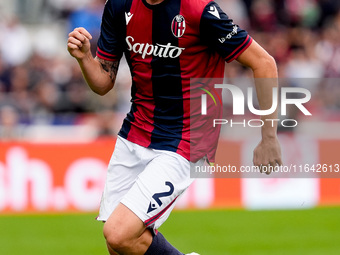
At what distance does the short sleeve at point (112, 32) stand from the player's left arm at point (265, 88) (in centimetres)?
84

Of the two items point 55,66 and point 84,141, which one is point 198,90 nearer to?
point 84,141

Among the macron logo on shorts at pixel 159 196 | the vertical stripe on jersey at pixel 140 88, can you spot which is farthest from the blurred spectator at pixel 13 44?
the macron logo on shorts at pixel 159 196

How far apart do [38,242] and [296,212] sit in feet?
12.6

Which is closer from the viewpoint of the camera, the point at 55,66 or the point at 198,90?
the point at 198,90

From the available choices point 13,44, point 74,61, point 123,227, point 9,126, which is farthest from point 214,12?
point 13,44

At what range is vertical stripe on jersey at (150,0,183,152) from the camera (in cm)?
493

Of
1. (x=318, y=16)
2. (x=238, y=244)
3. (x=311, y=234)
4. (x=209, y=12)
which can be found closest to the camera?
(x=209, y=12)

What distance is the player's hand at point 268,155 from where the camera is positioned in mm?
4930

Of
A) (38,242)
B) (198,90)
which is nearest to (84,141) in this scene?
(38,242)

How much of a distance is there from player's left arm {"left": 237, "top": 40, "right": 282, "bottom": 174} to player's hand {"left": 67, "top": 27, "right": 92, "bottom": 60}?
999mm

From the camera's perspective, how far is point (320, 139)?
10.9 m

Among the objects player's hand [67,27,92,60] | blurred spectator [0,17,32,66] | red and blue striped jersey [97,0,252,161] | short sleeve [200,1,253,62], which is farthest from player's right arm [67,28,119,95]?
blurred spectator [0,17,32,66]

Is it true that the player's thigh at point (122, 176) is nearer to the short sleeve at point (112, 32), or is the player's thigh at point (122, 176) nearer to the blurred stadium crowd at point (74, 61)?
the short sleeve at point (112, 32)

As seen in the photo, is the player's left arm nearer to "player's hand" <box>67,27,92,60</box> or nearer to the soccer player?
the soccer player
